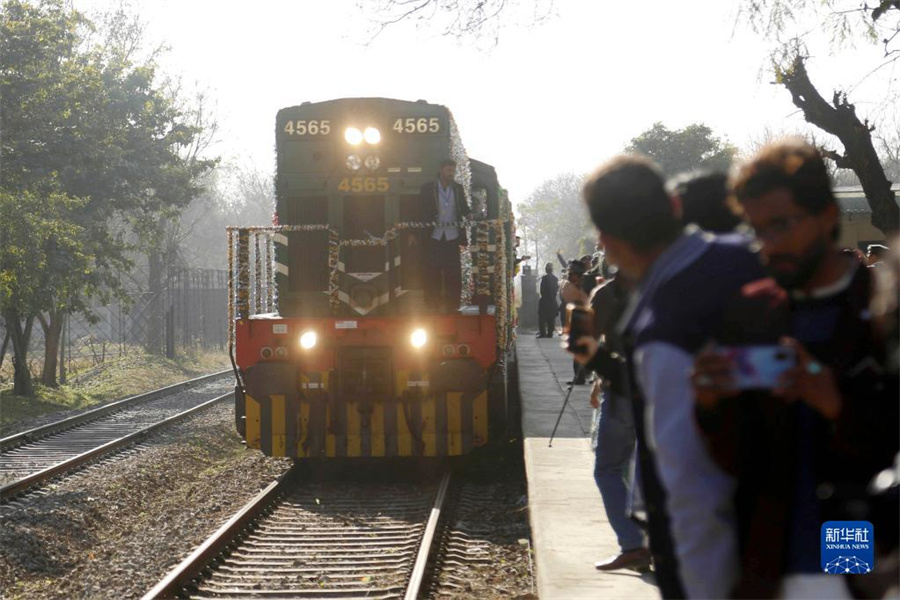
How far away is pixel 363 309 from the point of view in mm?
10773

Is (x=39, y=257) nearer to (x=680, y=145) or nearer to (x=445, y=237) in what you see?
(x=445, y=237)

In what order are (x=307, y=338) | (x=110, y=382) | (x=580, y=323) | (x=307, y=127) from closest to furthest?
(x=580, y=323), (x=307, y=338), (x=307, y=127), (x=110, y=382)

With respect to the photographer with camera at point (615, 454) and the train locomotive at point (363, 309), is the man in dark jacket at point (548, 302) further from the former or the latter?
the photographer with camera at point (615, 454)

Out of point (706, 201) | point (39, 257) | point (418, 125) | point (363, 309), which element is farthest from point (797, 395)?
point (39, 257)

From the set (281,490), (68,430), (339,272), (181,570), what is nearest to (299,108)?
(339,272)

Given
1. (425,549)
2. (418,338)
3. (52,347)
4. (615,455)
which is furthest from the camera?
(52,347)

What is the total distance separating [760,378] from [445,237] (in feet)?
26.9

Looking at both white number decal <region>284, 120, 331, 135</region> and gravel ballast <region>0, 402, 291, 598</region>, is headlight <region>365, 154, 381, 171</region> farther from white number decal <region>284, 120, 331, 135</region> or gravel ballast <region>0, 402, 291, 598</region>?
gravel ballast <region>0, 402, 291, 598</region>

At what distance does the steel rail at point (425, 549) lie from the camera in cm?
668

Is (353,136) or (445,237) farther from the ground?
(353,136)

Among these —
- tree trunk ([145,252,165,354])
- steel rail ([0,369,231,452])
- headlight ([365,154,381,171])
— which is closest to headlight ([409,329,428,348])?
headlight ([365,154,381,171])

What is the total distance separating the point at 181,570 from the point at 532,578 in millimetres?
2322

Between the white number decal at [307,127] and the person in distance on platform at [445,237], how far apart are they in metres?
1.18

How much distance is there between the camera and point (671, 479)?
2426mm
